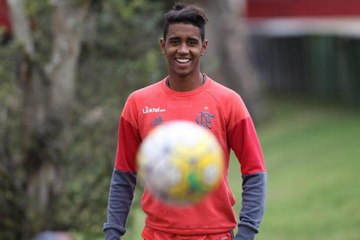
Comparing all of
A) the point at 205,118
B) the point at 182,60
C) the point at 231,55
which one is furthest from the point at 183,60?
the point at 231,55

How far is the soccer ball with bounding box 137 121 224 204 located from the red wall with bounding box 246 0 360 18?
66.5ft

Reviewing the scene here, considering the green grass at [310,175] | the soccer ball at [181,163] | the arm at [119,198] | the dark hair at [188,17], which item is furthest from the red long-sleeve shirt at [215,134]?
the green grass at [310,175]

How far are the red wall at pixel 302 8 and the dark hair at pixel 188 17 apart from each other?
1939cm

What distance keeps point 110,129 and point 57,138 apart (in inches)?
24.9

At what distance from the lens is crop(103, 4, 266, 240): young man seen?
5.10 m

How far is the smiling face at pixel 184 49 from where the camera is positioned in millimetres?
5160

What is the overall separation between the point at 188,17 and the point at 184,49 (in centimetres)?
18

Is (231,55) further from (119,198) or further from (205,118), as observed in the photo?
(205,118)

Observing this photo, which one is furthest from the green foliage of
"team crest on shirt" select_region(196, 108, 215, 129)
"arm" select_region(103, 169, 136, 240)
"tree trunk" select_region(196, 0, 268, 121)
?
"tree trunk" select_region(196, 0, 268, 121)

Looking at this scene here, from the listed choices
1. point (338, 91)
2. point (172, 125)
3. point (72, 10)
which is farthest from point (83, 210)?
point (338, 91)

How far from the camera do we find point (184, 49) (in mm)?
5145

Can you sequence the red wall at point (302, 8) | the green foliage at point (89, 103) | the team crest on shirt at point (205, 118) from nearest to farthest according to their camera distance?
the team crest on shirt at point (205, 118) < the green foliage at point (89, 103) < the red wall at point (302, 8)

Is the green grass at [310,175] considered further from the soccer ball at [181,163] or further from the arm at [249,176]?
the soccer ball at [181,163]

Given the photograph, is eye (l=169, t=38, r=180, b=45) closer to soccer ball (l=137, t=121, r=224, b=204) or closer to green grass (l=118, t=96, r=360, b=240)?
soccer ball (l=137, t=121, r=224, b=204)
